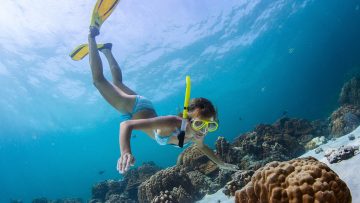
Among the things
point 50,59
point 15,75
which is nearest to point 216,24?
point 50,59

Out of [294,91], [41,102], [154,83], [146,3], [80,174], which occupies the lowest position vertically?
[146,3]

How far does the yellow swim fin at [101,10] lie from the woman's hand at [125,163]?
262 inches

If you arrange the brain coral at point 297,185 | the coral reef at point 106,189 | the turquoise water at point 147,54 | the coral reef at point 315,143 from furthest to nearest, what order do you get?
the turquoise water at point 147,54
the coral reef at point 106,189
the coral reef at point 315,143
the brain coral at point 297,185

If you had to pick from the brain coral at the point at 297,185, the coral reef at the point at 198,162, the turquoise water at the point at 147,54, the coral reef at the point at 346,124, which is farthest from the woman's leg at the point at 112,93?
the turquoise water at the point at 147,54

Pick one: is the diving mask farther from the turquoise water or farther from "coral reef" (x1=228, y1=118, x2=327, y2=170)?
the turquoise water

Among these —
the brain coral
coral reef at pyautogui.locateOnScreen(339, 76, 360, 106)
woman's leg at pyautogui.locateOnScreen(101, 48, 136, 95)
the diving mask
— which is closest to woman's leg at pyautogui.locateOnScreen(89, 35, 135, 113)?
woman's leg at pyautogui.locateOnScreen(101, 48, 136, 95)

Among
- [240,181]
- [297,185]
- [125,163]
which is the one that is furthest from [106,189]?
[297,185]

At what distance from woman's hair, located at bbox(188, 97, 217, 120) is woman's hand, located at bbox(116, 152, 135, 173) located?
1628 millimetres

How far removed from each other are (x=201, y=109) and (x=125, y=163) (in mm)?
1889

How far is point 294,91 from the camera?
139m

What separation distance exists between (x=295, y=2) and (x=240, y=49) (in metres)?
11.4

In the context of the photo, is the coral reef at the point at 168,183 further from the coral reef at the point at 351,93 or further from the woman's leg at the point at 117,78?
the coral reef at the point at 351,93

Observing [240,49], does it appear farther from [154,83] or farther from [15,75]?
[15,75]

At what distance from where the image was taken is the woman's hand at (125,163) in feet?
11.5
